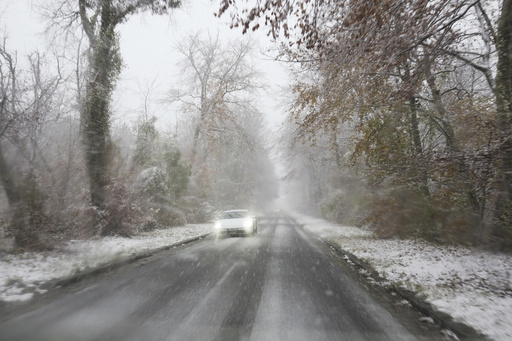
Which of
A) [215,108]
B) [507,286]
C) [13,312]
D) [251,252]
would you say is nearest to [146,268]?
[13,312]

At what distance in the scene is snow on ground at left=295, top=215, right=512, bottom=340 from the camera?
12.5 feet

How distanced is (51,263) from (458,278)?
9.09m

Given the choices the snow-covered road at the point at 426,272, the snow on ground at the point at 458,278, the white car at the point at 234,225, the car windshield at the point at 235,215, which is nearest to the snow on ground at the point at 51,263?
the snow-covered road at the point at 426,272

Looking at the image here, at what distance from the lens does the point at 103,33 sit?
11.9m

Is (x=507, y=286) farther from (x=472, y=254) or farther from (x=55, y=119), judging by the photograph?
(x=55, y=119)

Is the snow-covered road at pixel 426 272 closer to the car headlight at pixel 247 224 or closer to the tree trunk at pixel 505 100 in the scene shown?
the tree trunk at pixel 505 100

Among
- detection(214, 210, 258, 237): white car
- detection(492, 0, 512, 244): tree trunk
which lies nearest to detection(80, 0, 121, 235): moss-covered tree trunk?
detection(214, 210, 258, 237): white car

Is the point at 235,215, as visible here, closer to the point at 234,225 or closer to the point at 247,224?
the point at 234,225

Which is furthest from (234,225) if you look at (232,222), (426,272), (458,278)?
(458,278)

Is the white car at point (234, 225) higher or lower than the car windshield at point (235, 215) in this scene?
lower

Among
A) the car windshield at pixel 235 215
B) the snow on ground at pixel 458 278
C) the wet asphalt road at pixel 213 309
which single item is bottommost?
the snow on ground at pixel 458 278

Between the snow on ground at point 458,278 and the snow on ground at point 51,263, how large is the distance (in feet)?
22.0

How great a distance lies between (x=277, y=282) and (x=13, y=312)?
4324 millimetres

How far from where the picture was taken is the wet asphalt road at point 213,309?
11.2 ft
